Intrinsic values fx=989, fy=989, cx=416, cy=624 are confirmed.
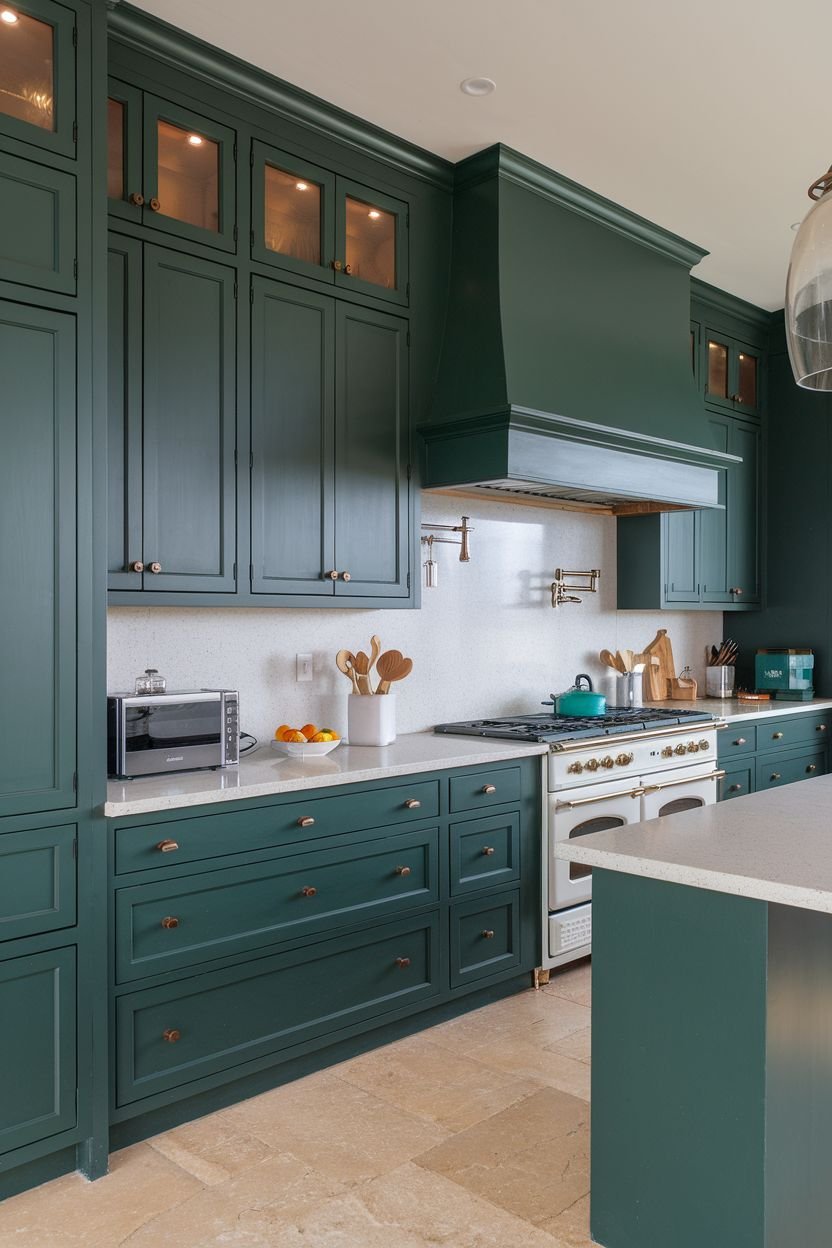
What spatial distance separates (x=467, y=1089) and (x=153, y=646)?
5.47 feet

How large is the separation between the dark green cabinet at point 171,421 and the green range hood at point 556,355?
94 centimetres

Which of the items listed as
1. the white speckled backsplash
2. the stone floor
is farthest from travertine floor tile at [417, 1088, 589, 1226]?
the white speckled backsplash

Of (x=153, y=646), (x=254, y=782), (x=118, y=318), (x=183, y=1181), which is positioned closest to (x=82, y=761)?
(x=254, y=782)

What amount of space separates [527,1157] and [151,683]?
1.69 metres

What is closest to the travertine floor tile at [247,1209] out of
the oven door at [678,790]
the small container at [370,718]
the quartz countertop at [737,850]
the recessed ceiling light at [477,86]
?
the quartz countertop at [737,850]

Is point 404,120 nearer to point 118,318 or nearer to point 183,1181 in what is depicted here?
point 118,318

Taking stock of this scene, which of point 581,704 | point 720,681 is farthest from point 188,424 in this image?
point 720,681

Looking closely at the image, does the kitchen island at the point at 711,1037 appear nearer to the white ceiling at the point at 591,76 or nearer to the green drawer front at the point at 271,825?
the green drawer front at the point at 271,825

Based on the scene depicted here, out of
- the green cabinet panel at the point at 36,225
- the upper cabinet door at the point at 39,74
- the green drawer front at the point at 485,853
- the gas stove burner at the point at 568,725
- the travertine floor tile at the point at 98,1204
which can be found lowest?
the travertine floor tile at the point at 98,1204

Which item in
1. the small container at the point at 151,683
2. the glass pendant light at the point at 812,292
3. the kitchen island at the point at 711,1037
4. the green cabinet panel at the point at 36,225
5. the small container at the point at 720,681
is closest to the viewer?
the glass pendant light at the point at 812,292

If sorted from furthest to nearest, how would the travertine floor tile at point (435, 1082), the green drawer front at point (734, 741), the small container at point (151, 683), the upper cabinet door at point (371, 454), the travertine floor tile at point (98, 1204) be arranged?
the green drawer front at point (734, 741) → the upper cabinet door at point (371, 454) → the small container at point (151, 683) → the travertine floor tile at point (435, 1082) → the travertine floor tile at point (98, 1204)

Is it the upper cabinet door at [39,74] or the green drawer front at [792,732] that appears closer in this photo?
the upper cabinet door at [39,74]

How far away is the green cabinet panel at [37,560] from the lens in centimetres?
232

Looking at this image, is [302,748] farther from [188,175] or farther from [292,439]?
[188,175]
